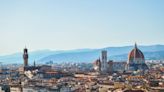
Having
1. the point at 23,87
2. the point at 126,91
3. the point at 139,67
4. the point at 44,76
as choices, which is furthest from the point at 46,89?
the point at 139,67

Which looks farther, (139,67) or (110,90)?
(139,67)

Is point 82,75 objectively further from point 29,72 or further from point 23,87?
point 23,87

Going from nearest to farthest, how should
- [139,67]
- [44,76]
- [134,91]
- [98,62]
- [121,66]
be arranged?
[134,91]
[44,76]
[139,67]
[98,62]
[121,66]

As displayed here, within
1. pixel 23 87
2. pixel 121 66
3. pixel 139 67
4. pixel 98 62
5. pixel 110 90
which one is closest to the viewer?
pixel 110 90

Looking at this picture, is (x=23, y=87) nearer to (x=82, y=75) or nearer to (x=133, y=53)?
(x=82, y=75)

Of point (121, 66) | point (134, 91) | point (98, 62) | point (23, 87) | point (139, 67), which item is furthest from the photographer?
point (121, 66)

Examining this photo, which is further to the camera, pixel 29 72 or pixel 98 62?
pixel 98 62

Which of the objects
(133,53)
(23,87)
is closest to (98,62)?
(133,53)

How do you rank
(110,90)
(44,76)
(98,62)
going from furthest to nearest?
(98,62) → (44,76) → (110,90)
